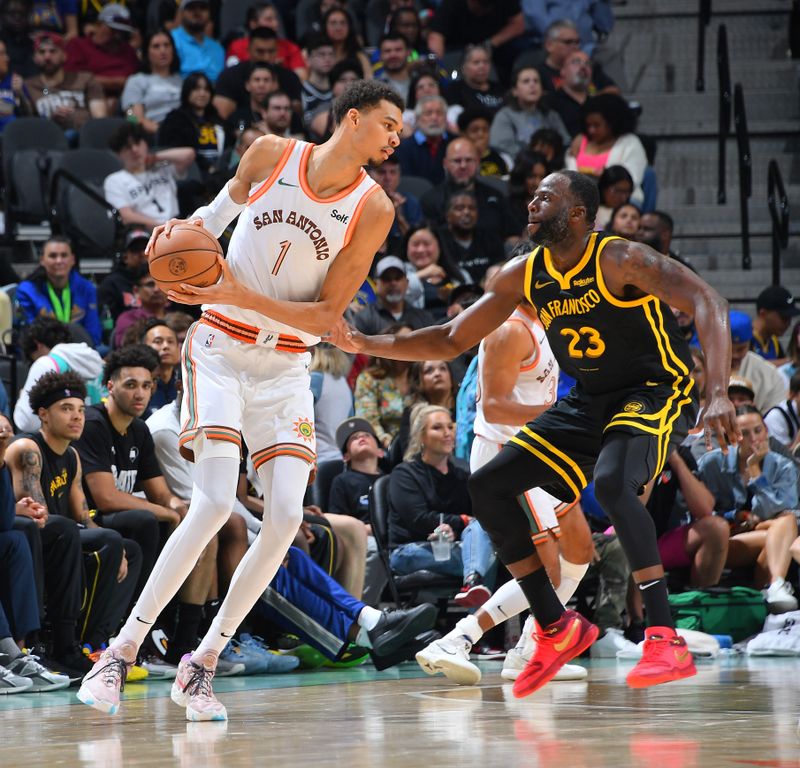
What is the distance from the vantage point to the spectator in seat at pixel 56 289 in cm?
965

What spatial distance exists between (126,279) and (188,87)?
2.96 meters

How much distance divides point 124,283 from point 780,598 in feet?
17.3

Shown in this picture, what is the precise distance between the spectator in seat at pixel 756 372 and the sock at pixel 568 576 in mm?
3992

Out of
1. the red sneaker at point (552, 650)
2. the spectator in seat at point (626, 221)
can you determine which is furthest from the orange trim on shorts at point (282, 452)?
the spectator in seat at point (626, 221)

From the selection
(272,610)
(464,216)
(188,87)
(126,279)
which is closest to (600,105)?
(464,216)

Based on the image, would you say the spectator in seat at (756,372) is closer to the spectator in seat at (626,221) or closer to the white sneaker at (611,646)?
the spectator in seat at (626,221)

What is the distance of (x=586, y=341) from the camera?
5.38m

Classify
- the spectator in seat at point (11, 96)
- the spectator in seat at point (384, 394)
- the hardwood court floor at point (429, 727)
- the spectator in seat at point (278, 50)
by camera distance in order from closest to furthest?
1. the hardwood court floor at point (429, 727)
2. the spectator in seat at point (384, 394)
3. the spectator in seat at point (11, 96)
4. the spectator in seat at point (278, 50)

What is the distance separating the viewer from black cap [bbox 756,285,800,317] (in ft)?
36.8

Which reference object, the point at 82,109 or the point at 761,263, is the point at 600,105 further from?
the point at 82,109

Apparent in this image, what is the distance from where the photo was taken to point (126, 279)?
10.3 meters

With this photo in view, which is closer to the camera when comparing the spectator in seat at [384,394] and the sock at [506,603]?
the sock at [506,603]

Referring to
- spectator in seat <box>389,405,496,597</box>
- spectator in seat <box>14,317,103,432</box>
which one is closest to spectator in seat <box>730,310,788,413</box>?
spectator in seat <box>389,405,496,597</box>

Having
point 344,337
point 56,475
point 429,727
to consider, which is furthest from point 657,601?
point 56,475
